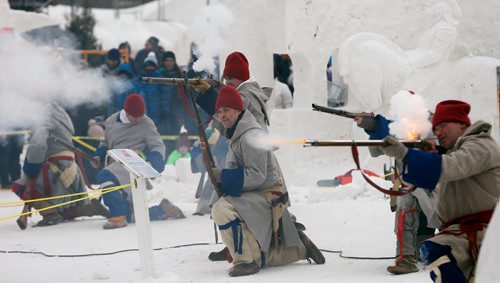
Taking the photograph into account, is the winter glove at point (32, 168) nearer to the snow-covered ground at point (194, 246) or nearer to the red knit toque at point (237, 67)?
the snow-covered ground at point (194, 246)

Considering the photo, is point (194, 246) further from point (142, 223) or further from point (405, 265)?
point (405, 265)

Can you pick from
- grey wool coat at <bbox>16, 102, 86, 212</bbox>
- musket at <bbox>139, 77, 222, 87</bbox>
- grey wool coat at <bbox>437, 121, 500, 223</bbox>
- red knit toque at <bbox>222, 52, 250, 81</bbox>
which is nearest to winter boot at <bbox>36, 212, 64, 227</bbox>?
grey wool coat at <bbox>16, 102, 86, 212</bbox>

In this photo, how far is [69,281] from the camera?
781 centimetres

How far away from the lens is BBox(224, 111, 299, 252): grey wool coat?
7.75m

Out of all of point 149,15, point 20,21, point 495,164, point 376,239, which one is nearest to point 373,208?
point 376,239

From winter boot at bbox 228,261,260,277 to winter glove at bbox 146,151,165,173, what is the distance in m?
3.56

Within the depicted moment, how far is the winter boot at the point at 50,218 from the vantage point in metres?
11.6

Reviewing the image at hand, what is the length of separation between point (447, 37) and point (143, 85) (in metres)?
4.60

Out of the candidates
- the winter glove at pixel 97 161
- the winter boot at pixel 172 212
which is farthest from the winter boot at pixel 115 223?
the winter glove at pixel 97 161

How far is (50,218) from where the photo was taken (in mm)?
11609

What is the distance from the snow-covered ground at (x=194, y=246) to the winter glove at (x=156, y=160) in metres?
0.66

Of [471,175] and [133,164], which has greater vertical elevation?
[471,175]

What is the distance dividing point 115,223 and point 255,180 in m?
3.53

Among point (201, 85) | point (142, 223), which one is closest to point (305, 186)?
point (201, 85)
